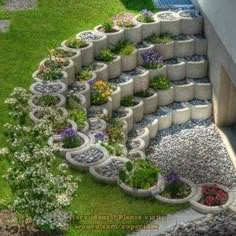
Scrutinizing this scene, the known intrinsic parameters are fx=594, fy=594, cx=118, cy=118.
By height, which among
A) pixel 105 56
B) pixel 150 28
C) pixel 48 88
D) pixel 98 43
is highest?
pixel 150 28

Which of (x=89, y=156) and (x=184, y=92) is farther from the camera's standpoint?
(x=184, y=92)

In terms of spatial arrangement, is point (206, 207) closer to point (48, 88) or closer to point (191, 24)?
point (48, 88)

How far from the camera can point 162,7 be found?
20812mm

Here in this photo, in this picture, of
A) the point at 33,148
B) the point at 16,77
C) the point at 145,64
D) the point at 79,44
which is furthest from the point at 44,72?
the point at 33,148

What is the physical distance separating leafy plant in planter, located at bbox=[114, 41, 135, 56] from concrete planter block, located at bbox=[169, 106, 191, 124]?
2.35 metres

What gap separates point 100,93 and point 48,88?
1.74m

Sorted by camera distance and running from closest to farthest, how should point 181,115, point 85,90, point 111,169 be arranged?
1. point 111,169
2. point 85,90
3. point 181,115

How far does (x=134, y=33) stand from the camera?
19.1 m

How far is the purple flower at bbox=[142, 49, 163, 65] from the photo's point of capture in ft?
61.6

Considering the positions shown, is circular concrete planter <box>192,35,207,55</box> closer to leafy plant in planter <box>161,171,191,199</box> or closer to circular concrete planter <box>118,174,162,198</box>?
leafy plant in planter <box>161,171,191,199</box>

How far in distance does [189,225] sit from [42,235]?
2.84 metres

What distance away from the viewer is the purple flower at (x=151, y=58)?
740 inches

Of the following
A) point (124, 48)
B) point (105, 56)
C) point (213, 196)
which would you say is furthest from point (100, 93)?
point (213, 196)

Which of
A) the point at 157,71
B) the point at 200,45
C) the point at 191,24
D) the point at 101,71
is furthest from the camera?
the point at 191,24
